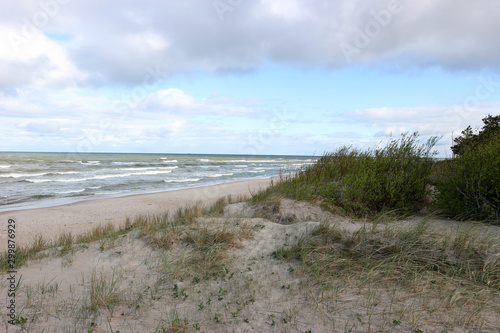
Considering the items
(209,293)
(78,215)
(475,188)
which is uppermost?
(475,188)

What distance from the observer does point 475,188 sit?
299 inches

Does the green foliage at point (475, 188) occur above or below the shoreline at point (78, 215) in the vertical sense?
above

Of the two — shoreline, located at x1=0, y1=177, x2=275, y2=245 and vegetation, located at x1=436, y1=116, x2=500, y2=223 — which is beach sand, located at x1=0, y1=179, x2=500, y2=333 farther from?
shoreline, located at x1=0, y1=177, x2=275, y2=245

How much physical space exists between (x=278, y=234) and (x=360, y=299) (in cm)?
254

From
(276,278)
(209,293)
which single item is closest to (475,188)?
(276,278)

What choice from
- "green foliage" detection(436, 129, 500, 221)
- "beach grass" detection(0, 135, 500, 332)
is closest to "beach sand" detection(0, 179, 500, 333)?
"beach grass" detection(0, 135, 500, 332)

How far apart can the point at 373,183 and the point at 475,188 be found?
7.68ft

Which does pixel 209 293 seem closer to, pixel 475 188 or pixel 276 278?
pixel 276 278

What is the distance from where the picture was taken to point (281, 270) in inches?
203

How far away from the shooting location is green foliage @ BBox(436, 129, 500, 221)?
24.1 feet

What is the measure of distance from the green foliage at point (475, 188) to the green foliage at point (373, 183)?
2.74 feet

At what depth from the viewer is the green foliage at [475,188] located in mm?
7355

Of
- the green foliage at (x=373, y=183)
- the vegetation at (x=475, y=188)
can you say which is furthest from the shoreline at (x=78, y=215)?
the vegetation at (x=475, y=188)

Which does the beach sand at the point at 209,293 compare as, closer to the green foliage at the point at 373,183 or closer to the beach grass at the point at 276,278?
A: the beach grass at the point at 276,278
